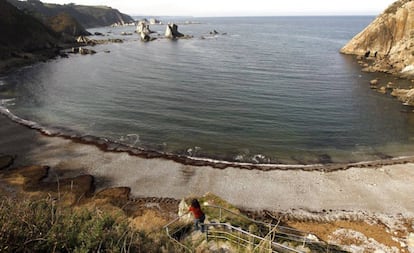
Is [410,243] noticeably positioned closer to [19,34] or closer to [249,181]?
[249,181]

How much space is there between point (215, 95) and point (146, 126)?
16.5 m

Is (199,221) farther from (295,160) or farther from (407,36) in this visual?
(407,36)

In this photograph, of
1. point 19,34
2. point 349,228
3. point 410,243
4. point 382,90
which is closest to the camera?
point 410,243

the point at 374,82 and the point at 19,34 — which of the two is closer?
the point at 374,82

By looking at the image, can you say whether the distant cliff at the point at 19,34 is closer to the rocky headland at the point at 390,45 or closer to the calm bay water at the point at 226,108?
the calm bay water at the point at 226,108

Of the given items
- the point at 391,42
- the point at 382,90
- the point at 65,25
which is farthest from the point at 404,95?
the point at 65,25

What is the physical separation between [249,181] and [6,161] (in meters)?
24.7

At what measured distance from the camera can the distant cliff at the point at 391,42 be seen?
2771 inches

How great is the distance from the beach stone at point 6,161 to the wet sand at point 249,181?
2.04ft

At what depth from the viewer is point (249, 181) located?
88.6 ft

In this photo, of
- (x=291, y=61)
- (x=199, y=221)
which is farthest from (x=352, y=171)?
(x=291, y=61)

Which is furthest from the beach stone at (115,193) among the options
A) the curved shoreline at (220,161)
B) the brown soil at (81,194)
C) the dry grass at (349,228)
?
the dry grass at (349,228)

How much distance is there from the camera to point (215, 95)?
167 feet

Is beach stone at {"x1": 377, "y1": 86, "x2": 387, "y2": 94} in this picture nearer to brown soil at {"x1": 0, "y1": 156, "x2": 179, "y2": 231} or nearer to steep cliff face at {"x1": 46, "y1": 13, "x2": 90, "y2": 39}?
brown soil at {"x1": 0, "y1": 156, "x2": 179, "y2": 231}
